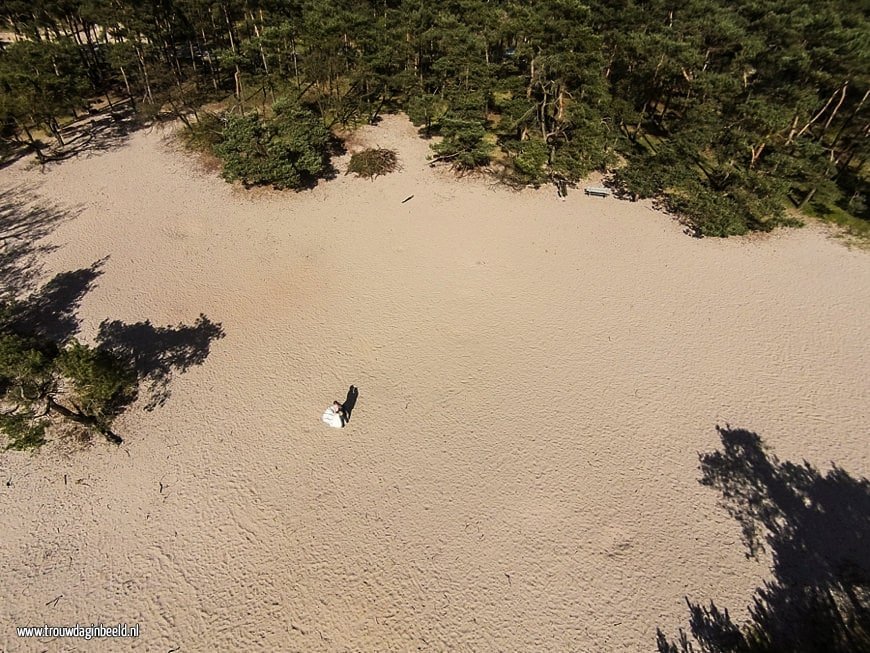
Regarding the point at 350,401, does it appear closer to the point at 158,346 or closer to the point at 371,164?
the point at 158,346

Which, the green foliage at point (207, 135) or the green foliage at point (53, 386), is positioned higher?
the green foliage at point (207, 135)

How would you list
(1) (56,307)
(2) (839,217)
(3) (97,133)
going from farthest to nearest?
1. (3) (97,133)
2. (2) (839,217)
3. (1) (56,307)

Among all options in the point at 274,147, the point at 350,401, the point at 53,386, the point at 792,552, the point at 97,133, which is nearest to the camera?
the point at 792,552

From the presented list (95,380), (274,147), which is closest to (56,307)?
(95,380)

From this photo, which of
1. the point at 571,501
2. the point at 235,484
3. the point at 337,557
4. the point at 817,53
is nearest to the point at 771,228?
the point at 817,53

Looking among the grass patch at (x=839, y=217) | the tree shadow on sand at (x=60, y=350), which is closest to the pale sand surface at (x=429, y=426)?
the tree shadow on sand at (x=60, y=350)

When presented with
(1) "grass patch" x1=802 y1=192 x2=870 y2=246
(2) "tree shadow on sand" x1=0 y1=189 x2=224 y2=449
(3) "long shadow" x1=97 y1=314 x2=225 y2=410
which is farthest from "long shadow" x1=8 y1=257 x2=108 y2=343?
(1) "grass patch" x1=802 y1=192 x2=870 y2=246

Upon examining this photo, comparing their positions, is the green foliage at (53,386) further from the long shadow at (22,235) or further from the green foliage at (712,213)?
the green foliage at (712,213)

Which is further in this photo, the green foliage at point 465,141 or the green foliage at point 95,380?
the green foliage at point 465,141

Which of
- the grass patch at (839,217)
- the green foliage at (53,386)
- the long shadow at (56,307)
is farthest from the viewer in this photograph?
the grass patch at (839,217)
